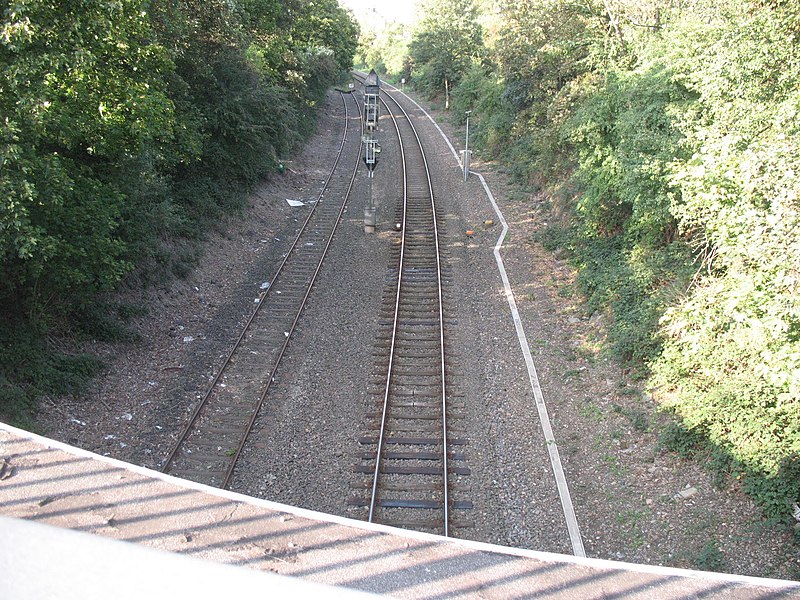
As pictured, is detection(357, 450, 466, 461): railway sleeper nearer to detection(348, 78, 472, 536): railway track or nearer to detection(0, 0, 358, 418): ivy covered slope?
detection(348, 78, 472, 536): railway track

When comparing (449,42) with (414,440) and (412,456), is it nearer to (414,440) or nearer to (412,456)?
(414,440)

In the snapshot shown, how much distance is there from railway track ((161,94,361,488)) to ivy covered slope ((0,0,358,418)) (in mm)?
2307

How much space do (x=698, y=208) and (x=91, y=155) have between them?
10.7 metres

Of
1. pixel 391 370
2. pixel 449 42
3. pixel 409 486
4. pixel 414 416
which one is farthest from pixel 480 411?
pixel 449 42

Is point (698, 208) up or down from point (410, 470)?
up

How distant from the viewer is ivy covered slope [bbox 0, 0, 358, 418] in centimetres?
836

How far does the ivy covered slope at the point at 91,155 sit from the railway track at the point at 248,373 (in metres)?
2.31

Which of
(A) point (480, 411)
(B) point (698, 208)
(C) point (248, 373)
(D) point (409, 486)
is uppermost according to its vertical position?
(B) point (698, 208)

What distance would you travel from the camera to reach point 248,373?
11.8 meters

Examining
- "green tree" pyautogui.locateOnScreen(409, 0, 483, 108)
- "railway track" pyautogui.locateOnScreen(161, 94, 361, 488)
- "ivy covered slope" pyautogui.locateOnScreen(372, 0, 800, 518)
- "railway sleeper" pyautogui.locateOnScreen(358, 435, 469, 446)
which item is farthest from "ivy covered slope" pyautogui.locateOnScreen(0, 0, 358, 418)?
"green tree" pyautogui.locateOnScreen(409, 0, 483, 108)

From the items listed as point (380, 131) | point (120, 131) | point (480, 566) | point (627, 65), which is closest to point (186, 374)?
point (120, 131)

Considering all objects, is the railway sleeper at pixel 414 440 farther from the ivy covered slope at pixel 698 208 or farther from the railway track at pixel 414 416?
the ivy covered slope at pixel 698 208

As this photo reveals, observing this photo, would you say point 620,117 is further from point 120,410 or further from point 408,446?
point 120,410

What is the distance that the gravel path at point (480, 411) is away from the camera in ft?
27.5
